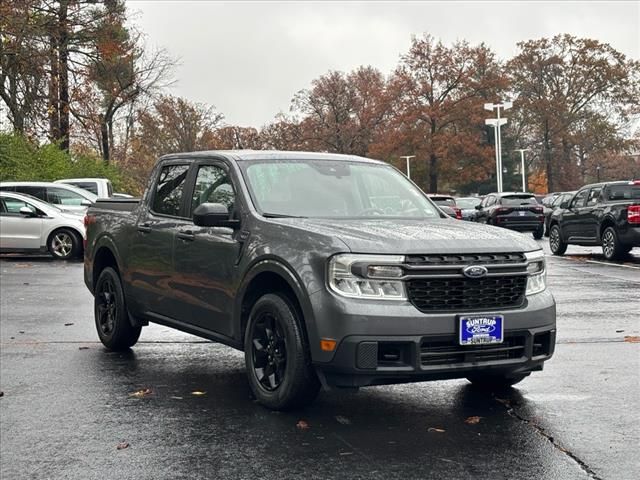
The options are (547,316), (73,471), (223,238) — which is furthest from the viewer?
(223,238)

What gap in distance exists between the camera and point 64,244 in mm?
21094

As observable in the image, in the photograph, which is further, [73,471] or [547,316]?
[547,316]

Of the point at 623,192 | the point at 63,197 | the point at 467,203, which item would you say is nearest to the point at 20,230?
the point at 63,197

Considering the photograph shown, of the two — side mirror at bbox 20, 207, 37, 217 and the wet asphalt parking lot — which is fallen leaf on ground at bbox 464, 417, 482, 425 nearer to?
the wet asphalt parking lot

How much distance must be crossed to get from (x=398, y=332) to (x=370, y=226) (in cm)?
90

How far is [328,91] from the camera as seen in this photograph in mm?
82750

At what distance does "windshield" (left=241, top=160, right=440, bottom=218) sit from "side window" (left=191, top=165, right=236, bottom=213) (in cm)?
19

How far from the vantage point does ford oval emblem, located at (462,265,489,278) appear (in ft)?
18.3

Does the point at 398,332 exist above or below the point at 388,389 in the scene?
above

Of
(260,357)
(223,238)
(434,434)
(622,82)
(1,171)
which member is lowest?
A: (434,434)

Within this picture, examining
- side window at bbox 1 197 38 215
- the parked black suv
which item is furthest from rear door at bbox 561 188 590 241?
side window at bbox 1 197 38 215

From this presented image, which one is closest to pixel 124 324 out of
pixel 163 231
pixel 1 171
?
pixel 163 231

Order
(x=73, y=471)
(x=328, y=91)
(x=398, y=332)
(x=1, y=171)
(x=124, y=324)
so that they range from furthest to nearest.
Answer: (x=328, y=91)
(x=1, y=171)
(x=124, y=324)
(x=398, y=332)
(x=73, y=471)

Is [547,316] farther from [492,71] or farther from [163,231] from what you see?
[492,71]
